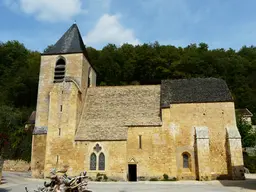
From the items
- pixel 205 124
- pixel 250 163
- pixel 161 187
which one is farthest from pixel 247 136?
pixel 161 187

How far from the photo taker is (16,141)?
114ft

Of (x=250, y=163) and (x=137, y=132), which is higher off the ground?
(x=137, y=132)

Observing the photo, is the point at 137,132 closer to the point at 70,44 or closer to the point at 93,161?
the point at 93,161

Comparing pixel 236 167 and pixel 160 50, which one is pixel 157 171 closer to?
pixel 236 167

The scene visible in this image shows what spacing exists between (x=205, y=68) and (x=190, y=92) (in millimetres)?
29140

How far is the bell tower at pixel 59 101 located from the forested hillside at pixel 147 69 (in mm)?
23499

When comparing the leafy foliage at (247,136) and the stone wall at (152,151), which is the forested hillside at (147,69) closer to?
the leafy foliage at (247,136)

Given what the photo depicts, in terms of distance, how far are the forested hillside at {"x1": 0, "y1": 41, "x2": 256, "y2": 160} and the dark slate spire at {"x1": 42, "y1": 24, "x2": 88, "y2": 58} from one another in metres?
22.0

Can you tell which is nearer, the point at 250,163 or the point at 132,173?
the point at 132,173

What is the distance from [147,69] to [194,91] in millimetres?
27256

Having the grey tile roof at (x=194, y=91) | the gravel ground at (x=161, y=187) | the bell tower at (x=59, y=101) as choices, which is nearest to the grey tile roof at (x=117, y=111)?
the bell tower at (x=59, y=101)

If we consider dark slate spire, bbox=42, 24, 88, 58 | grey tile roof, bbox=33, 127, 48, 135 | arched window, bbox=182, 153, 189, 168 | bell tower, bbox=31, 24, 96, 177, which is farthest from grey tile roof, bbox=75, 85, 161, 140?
dark slate spire, bbox=42, 24, 88, 58

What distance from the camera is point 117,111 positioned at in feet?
80.8

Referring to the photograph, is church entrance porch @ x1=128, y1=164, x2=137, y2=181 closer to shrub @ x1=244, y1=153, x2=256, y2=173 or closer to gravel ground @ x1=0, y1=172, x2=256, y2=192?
gravel ground @ x1=0, y1=172, x2=256, y2=192
